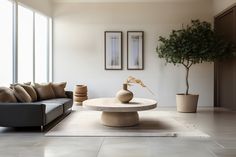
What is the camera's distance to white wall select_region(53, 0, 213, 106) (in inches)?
355

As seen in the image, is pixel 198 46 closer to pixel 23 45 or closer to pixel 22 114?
pixel 23 45

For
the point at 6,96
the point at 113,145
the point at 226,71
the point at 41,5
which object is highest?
the point at 41,5

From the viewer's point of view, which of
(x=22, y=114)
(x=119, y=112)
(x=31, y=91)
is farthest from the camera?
(x=31, y=91)

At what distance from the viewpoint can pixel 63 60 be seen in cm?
918

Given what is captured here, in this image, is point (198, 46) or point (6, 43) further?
point (198, 46)

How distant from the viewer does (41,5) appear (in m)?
8.29

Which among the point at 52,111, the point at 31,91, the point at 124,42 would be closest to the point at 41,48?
the point at 124,42

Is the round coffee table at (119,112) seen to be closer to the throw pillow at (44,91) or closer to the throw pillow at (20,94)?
the throw pillow at (20,94)

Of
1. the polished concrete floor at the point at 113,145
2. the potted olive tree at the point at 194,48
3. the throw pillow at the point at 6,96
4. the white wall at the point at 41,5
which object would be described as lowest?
the polished concrete floor at the point at 113,145

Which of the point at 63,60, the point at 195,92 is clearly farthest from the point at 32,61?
the point at 195,92

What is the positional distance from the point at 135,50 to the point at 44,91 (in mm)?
3218

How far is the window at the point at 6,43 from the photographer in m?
6.33

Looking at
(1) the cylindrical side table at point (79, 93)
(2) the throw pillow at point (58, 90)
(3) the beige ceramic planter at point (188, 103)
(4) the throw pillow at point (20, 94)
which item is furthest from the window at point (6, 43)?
(3) the beige ceramic planter at point (188, 103)

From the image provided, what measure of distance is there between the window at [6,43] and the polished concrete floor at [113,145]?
152 cm
